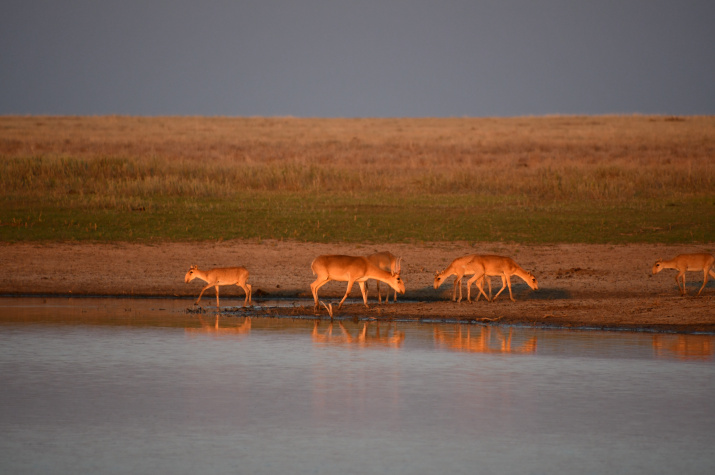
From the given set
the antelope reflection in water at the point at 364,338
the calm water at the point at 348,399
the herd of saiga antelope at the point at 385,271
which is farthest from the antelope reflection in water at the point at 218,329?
the herd of saiga antelope at the point at 385,271

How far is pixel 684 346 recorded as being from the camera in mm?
13984

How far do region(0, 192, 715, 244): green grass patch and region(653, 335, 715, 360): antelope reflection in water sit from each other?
34.0 feet

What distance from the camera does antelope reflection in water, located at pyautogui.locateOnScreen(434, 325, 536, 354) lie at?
13.9 m

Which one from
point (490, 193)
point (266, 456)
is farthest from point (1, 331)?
point (490, 193)

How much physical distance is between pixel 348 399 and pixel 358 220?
57.5ft

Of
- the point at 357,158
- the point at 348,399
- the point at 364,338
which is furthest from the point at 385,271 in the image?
the point at 357,158

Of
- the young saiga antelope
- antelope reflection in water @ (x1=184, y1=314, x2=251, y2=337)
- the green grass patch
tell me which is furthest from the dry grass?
antelope reflection in water @ (x1=184, y1=314, x2=251, y2=337)

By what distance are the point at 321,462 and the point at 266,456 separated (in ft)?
1.70

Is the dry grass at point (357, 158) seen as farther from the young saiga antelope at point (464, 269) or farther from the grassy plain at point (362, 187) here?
the young saiga antelope at point (464, 269)

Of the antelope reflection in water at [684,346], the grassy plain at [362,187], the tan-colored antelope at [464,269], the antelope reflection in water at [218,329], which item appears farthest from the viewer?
the grassy plain at [362,187]

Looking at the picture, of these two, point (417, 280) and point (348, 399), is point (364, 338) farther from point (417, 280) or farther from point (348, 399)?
point (417, 280)

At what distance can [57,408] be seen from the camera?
Result: 10234 millimetres

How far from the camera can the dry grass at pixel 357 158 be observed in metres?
36.3

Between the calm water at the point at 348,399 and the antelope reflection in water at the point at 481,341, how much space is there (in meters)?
0.05
